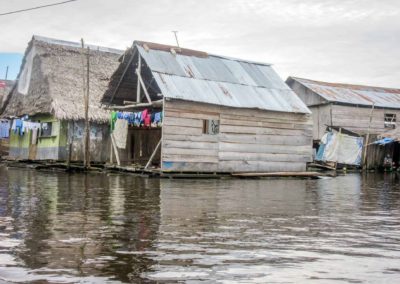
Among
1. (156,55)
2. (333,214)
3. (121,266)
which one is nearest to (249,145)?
(156,55)

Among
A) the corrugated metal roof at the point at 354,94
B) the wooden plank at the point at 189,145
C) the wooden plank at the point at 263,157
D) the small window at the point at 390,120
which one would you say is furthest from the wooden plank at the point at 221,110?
the small window at the point at 390,120

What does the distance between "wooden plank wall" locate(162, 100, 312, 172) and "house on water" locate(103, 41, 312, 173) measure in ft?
0.12

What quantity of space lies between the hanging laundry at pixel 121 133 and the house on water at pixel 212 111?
1.8 inches

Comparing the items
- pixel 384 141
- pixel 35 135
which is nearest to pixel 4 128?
pixel 35 135

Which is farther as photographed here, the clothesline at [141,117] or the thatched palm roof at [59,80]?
the thatched palm roof at [59,80]

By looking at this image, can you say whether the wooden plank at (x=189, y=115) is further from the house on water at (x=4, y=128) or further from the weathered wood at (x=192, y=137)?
the house on water at (x=4, y=128)

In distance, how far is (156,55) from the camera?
61.8 ft

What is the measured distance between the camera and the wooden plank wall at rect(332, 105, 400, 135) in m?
31.1

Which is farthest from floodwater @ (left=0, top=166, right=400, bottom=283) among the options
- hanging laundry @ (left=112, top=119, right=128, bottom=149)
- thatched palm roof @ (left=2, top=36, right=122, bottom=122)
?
thatched palm roof @ (left=2, top=36, right=122, bottom=122)

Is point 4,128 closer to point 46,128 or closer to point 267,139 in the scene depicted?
point 46,128

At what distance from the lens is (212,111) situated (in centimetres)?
1872

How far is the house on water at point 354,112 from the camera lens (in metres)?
30.1

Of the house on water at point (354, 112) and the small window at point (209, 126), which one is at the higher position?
the house on water at point (354, 112)

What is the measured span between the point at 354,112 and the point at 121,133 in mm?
16800
